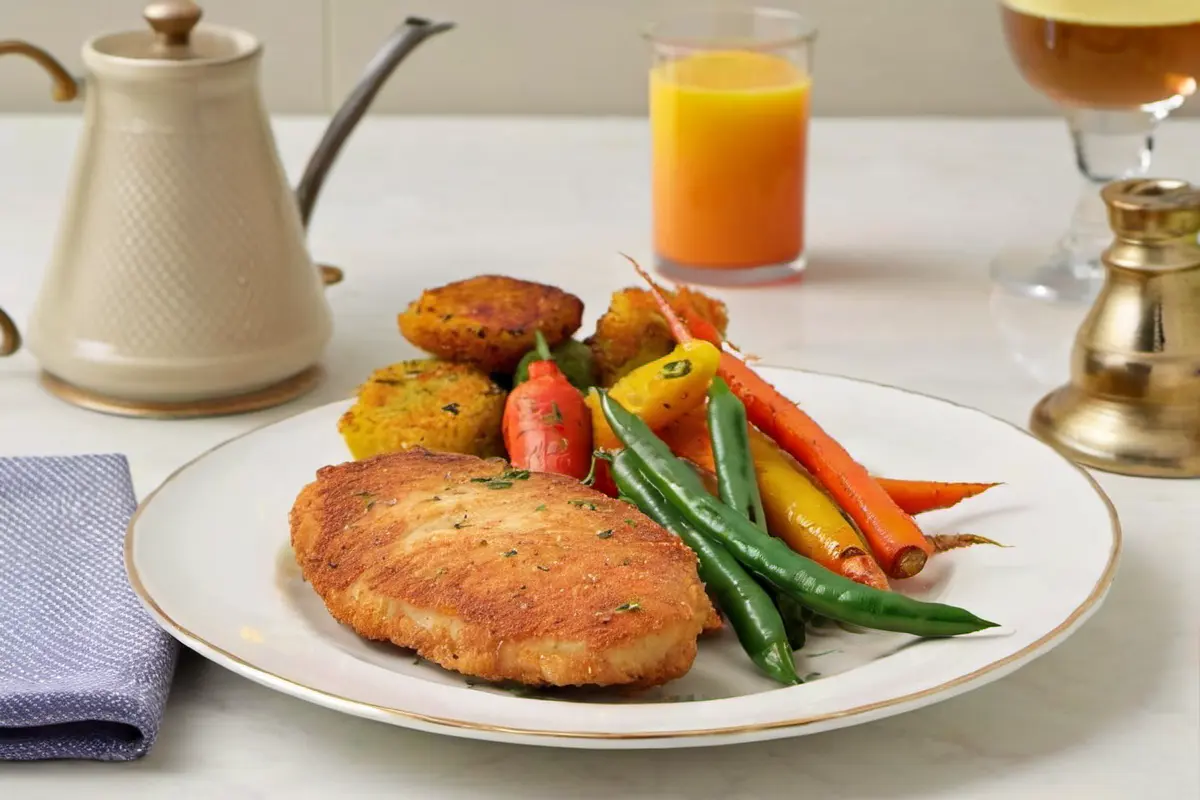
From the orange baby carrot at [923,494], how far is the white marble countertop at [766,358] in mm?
133

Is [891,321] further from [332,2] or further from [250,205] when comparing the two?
[332,2]

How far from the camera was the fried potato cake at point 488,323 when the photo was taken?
4.59 ft

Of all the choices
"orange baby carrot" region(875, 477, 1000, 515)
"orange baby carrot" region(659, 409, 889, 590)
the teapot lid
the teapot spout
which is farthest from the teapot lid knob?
"orange baby carrot" region(875, 477, 1000, 515)

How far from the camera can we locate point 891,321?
1.86 metres

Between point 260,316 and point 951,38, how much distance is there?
1673 millimetres

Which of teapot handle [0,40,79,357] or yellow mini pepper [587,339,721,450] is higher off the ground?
teapot handle [0,40,79,357]

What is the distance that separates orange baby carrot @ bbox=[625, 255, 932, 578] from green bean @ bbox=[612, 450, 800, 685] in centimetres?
12

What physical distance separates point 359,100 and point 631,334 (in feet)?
1.39

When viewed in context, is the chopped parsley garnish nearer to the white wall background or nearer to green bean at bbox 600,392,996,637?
green bean at bbox 600,392,996,637

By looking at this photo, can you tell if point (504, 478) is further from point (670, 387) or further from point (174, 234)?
point (174, 234)

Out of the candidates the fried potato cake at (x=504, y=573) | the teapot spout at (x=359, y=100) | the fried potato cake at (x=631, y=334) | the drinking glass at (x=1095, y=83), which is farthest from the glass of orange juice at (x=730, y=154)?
the fried potato cake at (x=504, y=573)

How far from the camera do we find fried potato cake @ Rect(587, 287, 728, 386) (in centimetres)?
143

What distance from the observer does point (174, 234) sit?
4.88ft

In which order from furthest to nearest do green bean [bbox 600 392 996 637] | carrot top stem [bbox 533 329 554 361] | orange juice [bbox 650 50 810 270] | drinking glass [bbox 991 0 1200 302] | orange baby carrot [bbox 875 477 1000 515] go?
1. orange juice [bbox 650 50 810 270]
2. drinking glass [bbox 991 0 1200 302]
3. carrot top stem [bbox 533 329 554 361]
4. orange baby carrot [bbox 875 477 1000 515]
5. green bean [bbox 600 392 996 637]
